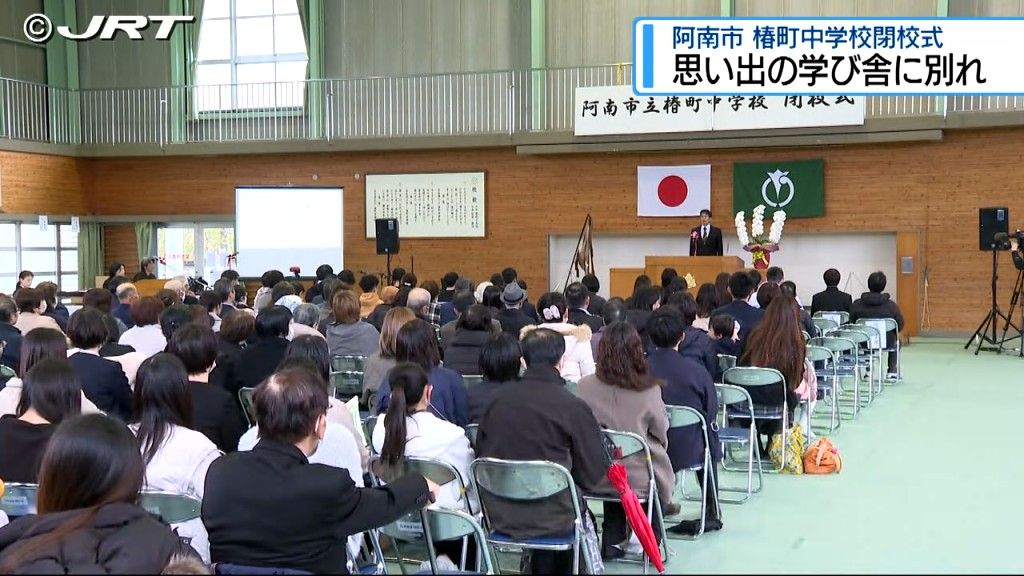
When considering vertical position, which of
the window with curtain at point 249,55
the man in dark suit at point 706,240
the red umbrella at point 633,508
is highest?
the window with curtain at point 249,55

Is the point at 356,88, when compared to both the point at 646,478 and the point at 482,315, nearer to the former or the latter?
the point at 482,315

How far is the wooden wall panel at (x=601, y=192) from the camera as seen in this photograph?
14.1m

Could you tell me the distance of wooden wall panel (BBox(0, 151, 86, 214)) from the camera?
52.3ft

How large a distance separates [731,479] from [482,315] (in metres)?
1.95

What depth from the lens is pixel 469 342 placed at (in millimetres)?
6273

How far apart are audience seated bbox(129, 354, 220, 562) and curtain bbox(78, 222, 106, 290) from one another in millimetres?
15555

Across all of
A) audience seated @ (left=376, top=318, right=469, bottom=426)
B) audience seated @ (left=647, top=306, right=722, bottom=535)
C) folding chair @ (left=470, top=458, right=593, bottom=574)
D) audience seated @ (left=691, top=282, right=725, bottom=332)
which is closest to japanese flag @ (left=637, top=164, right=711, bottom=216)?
audience seated @ (left=691, top=282, right=725, bottom=332)

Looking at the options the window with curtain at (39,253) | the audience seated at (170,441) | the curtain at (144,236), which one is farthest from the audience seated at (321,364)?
the curtain at (144,236)

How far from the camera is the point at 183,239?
1823cm

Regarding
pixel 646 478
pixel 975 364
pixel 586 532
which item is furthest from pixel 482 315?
pixel 975 364
